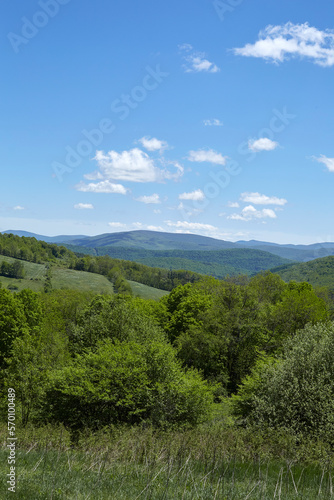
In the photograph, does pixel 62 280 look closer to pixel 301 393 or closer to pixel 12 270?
pixel 12 270

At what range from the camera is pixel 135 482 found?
1313 centimetres

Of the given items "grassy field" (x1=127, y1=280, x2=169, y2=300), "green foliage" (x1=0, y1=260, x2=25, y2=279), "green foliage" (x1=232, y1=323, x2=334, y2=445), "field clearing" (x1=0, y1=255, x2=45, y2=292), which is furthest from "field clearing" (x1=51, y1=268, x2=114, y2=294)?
"green foliage" (x1=232, y1=323, x2=334, y2=445)

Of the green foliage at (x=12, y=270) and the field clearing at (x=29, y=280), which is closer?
the field clearing at (x=29, y=280)

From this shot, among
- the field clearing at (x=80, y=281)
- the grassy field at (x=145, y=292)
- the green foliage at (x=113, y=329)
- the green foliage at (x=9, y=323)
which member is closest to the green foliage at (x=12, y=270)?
the field clearing at (x=80, y=281)

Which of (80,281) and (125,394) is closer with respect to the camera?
(125,394)

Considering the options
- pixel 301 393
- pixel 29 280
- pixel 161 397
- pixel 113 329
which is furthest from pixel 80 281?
pixel 301 393

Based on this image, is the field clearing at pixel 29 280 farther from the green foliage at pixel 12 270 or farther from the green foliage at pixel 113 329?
the green foliage at pixel 113 329

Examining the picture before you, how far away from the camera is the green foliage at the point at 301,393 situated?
23.3m

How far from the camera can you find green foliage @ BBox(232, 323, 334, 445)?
23.3 meters

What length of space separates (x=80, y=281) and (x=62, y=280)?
881 cm

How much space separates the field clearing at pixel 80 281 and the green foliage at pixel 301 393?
13713cm

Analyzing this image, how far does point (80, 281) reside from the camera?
177m

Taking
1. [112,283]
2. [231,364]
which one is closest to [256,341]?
[231,364]

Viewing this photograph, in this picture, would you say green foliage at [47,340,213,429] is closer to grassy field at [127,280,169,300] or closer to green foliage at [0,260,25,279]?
green foliage at [0,260,25,279]
